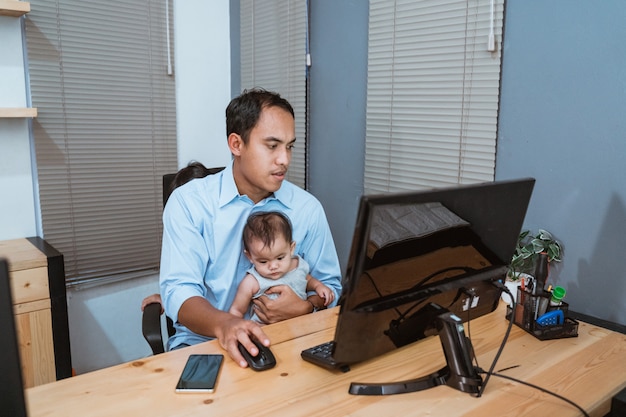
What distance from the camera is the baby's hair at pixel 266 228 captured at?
166 centimetres

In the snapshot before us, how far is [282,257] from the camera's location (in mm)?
1690

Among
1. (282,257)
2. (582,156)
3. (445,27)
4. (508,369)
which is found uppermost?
(445,27)

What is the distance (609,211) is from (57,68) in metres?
2.49

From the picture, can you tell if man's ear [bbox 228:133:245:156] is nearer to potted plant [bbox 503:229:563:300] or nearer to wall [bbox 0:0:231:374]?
potted plant [bbox 503:229:563:300]

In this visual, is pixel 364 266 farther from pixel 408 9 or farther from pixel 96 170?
pixel 96 170

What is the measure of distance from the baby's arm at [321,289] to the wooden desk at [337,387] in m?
0.41

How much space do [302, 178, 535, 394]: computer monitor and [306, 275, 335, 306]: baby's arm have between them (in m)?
0.55

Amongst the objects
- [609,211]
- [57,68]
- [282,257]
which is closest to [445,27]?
[609,211]

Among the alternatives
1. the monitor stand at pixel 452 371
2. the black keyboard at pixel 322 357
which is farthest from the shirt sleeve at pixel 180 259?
the monitor stand at pixel 452 371

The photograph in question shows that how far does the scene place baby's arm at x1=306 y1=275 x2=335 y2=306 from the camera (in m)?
1.78

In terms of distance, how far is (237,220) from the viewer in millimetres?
1766

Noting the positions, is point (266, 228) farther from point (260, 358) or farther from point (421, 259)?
point (421, 259)

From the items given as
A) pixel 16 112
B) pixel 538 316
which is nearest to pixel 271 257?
pixel 538 316

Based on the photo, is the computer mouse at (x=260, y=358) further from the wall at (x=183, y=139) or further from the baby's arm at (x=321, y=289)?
the wall at (x=183, y=139)
